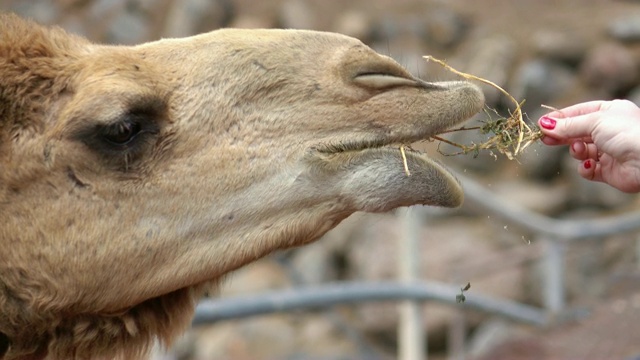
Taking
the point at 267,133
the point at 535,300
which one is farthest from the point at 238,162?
the point at 535,300

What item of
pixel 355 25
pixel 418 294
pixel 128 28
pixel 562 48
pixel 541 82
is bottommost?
pixel 541 82

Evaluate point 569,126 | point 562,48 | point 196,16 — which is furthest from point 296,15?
point 569,126

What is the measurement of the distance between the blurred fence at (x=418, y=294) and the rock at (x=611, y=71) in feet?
18.6

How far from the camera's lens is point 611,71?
12.4m

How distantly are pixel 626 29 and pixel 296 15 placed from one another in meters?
4.78

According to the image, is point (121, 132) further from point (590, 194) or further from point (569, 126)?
point (590, 194)

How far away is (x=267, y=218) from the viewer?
265 centimetres

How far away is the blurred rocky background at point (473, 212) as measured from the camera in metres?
7.99

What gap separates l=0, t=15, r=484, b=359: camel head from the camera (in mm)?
2598

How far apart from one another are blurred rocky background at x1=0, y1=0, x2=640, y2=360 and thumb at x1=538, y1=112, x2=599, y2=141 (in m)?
3.00

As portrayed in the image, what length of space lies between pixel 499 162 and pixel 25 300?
10.5 meters

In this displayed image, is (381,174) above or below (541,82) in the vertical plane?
above

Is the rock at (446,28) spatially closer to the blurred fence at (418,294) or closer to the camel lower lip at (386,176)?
the blurred fence at (418,294)

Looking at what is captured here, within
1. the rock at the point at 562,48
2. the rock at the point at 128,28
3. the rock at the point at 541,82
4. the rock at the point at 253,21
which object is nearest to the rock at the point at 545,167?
the rock at the point at 541,82
